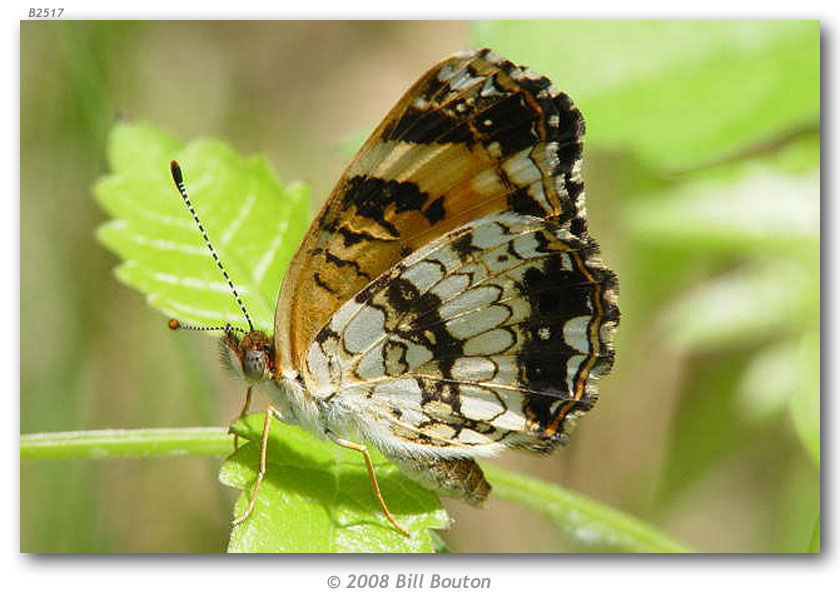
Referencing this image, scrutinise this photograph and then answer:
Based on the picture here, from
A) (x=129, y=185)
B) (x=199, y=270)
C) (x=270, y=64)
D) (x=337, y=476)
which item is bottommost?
(x=337, y=476)

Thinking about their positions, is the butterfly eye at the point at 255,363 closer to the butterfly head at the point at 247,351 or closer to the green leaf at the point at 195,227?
the butterfly head at the point at 247,351

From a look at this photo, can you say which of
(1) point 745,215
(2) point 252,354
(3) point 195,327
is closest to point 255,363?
(2) point 252,354

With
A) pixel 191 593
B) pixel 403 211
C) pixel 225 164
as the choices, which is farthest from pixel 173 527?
pixel 403 211

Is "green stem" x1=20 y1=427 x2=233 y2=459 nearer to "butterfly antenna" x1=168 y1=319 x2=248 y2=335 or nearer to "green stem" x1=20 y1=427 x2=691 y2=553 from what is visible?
"green stem" x1=20 y1=427 x2=691 y2=553

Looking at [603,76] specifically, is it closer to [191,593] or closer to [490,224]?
[490,224]

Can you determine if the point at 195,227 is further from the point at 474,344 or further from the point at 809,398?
the point at 809,398

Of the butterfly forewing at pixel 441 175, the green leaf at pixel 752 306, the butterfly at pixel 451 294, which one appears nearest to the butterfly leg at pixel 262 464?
the butterfly at pixel 451 294
